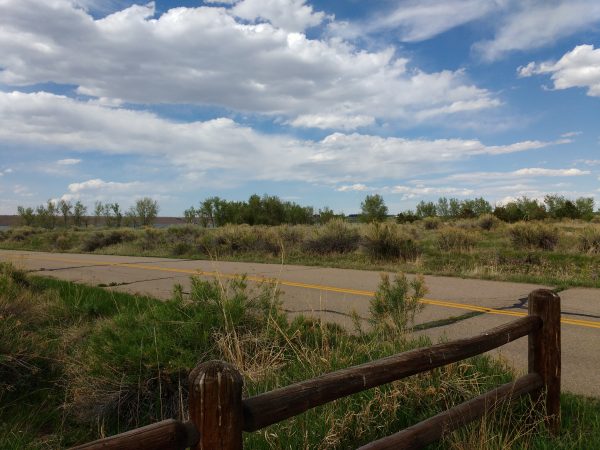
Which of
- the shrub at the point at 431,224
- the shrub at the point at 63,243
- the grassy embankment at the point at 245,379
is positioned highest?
the shrub at the point at 431,224

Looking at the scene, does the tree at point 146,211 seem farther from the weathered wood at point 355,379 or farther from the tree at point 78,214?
the weathered wood at point 355,379

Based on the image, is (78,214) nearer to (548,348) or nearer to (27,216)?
(27,216)

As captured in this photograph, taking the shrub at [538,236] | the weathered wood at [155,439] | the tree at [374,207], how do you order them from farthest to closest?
the tree at [374,207] → the shrub at [538,236] → the weathered wood at [155,439]

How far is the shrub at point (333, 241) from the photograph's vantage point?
893 inches

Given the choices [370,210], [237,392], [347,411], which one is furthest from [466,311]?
[370,210]

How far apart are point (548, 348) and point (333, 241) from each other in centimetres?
1849

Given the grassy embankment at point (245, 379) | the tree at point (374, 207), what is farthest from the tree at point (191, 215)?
the grassy embankment at point (245, 379)

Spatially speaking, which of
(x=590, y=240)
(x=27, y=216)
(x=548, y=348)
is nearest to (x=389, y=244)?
(x=590, y=240)

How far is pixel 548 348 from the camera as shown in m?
4.41

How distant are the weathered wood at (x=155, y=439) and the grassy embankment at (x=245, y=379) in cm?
174

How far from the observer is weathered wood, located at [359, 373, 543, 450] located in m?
3.22

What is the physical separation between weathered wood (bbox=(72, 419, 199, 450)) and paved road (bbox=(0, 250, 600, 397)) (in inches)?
160

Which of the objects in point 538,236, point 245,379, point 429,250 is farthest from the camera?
point 429,250

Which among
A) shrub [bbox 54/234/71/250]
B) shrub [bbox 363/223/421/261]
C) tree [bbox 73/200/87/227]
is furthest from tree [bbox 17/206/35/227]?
shrub [bbox 363/223/421/261]
